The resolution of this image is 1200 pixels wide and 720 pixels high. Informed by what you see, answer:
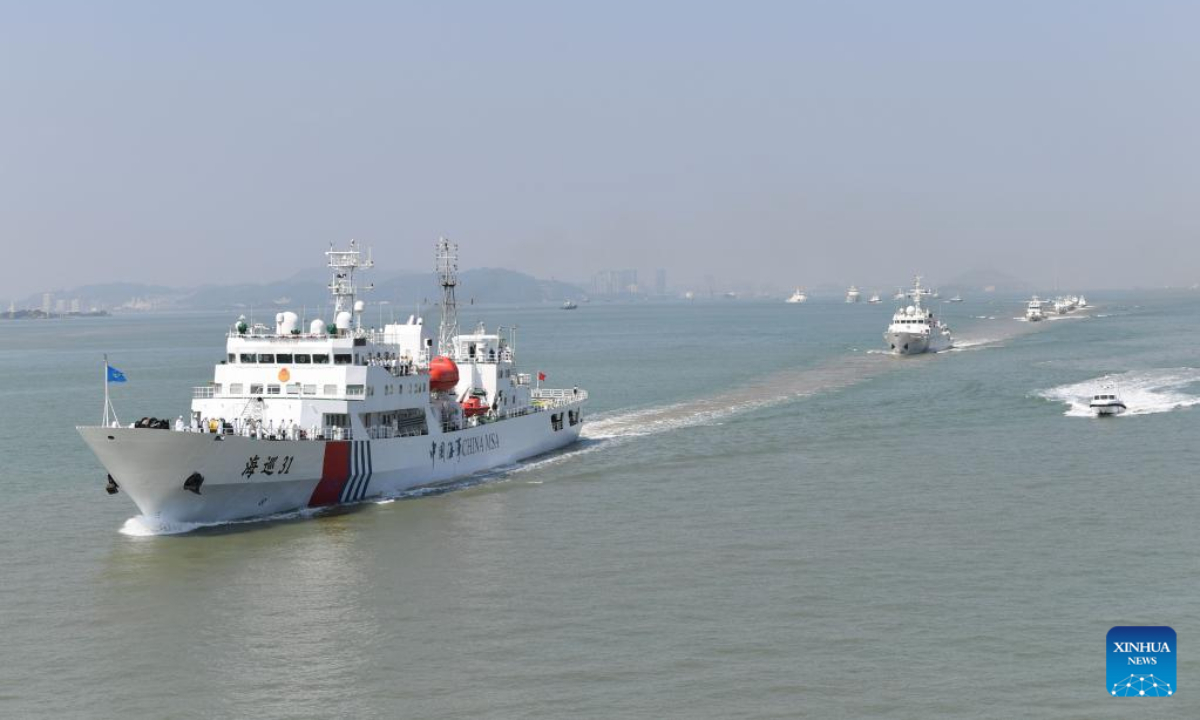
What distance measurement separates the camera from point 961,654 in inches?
970

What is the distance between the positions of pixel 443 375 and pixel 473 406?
14.5ft

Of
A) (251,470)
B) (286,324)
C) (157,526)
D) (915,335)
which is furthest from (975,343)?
(157,526)

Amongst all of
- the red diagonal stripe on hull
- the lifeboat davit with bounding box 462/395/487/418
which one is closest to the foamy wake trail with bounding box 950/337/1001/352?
the lifeboat davit with bounding box 462/395/487/418

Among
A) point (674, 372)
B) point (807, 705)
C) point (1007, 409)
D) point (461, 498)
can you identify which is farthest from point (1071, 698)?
point (674, 372)

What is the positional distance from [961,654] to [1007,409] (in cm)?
4267

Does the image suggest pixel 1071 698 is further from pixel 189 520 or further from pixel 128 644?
pixel 189 520

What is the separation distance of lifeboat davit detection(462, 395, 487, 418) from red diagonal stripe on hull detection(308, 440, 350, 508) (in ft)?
39.9

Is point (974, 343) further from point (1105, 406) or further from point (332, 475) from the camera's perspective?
point (332, 475)

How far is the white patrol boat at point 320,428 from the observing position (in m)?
36.7

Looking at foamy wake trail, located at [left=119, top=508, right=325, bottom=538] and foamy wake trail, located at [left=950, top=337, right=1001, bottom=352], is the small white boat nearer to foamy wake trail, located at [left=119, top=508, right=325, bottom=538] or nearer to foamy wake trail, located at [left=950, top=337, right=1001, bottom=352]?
foamy wake trail, located at [left=119, top=508, right=325, bottom=538]

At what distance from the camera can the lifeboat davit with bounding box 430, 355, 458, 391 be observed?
1940 inches

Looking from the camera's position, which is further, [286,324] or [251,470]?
[286,324]

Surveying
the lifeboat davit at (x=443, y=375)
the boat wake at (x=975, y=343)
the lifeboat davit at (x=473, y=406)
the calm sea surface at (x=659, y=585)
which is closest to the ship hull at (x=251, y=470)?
the calm sea surface at (x=659, y=585)

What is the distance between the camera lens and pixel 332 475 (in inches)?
1614
